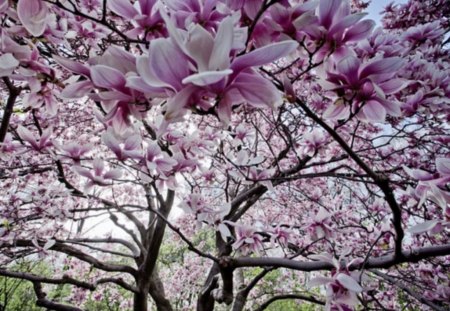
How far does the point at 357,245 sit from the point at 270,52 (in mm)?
3414

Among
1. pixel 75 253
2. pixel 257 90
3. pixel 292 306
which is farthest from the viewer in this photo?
pixel 292 306

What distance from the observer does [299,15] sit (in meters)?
0.66

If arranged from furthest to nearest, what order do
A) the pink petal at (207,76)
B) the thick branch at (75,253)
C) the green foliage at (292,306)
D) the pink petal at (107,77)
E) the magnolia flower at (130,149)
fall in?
1. the green foliage at (292,306)
2. the thick branch at (75,253)
3. the magnolia flower at (130,149)
4. the pink petal at (107,77)
5. the pink petal at (207,76)

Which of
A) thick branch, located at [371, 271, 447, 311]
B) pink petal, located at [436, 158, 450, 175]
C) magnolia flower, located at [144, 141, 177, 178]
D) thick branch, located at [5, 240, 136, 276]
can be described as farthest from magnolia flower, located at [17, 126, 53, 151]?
thick branch, located at [5, 240, 136, 276]

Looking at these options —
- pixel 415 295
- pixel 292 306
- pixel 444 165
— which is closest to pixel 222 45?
pixel 444 165

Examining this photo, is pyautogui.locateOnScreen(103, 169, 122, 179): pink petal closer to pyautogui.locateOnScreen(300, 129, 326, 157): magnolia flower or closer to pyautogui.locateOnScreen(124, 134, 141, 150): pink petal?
pyautogui.locateOnScreen(124, 134, 141, 150): pink petal

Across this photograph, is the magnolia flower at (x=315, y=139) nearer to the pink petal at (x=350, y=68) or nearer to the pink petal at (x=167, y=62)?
the pink petal at (x=350, y=68)

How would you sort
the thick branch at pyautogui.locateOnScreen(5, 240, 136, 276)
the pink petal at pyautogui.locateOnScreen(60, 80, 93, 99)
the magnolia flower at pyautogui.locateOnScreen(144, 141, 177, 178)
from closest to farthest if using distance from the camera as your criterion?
the pink petal at pyautogui.locateOnScreen(60, 80, 93, 99)
the magnolia flower at pyautogui.locateOnScreen(144, 141, 177, 178)
the thick branch at pyautogui.locateOnScreen(5, 240, 136, 276)

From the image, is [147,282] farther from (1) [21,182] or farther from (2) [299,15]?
(2) [299,15]

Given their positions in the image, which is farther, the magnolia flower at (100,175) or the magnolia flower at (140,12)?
the magnolia flower at (100,175)

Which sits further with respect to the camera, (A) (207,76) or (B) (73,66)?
(B) (73,66)

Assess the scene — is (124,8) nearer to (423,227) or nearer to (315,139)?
(423,227)

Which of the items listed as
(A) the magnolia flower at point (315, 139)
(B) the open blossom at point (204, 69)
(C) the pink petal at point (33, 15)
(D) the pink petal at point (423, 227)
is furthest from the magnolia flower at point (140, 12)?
(A) the magnolia flower at point (315, 139)

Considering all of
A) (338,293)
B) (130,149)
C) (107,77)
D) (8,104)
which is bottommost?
(338,293)
